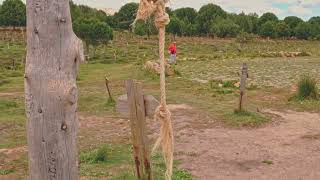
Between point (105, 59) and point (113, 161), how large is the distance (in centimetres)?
2458

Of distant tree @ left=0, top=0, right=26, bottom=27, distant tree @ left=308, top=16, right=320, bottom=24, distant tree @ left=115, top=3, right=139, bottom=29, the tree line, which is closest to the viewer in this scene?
distant tree @ left=115, top=3, right=139, bottom=29

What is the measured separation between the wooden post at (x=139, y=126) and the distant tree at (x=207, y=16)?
70.7 m

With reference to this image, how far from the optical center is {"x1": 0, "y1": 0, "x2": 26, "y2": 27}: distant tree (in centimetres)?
5209

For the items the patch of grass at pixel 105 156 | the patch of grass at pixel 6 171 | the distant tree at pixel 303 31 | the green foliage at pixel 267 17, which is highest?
the green foliage at pixel 267 17

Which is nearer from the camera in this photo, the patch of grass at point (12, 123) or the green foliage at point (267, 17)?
the patch of grass at point (12, 123)

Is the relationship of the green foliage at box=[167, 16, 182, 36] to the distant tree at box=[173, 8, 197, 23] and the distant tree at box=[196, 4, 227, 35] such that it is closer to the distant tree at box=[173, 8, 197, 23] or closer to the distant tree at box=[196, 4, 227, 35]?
the distant tree at box=[196, 4, 227, 35]

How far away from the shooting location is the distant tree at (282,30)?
73.1 meters

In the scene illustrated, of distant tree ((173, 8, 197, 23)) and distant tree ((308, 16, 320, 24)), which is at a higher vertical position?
distant tree ((173, 8, 197, 23))

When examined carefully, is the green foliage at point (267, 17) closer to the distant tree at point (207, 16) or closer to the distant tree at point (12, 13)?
the distant tree at point (207, 16)

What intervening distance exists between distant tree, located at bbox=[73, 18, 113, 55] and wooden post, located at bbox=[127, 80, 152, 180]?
27615 mm

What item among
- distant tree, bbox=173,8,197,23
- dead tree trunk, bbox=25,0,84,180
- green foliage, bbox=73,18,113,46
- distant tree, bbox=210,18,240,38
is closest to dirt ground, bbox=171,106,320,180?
dead tree trunk, bbox=25,0,84,180

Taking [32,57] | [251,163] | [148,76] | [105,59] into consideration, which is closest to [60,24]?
[32,57]

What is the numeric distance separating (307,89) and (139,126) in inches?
390

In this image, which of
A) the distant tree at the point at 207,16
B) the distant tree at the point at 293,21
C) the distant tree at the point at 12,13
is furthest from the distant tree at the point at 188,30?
the distant tree at the point at 12,13
